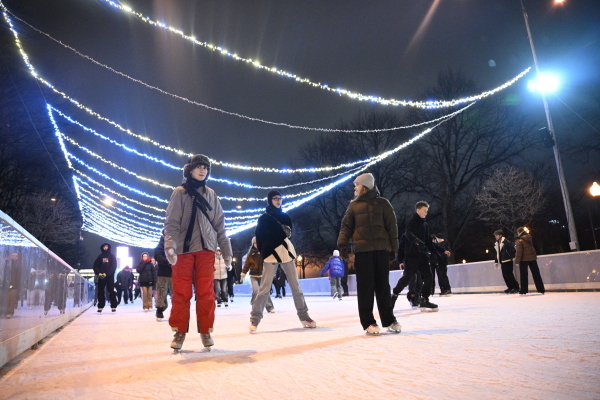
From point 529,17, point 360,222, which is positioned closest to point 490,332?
point 360,222

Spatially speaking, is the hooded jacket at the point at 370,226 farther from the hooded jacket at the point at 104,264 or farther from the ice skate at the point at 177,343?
the hooded jacket at the point at 104,264

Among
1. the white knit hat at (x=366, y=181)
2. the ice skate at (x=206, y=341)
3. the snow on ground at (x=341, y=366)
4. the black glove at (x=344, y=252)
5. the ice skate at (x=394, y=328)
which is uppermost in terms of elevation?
the white knit hat at (x=366, y=181)

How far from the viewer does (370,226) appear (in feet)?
17.3

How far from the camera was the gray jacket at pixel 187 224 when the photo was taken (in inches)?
178

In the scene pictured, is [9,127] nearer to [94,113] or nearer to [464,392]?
[94,113]

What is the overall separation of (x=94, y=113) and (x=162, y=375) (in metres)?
11.2

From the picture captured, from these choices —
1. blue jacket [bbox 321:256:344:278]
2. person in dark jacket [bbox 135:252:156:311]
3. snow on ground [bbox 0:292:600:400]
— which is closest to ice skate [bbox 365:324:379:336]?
snow on ground [bbox 0:292:600:400]

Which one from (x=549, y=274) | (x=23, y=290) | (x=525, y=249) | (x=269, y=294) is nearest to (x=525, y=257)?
(x=525, y=249)

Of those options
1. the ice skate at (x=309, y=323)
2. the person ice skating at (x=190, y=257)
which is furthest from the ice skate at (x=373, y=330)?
the person ice skating at (x=190, y=257)

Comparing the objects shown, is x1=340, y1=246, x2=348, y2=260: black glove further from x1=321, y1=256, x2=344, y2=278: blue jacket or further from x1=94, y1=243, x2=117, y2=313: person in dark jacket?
x1=321, y1=256, x2=344, y2=278: blue jacket

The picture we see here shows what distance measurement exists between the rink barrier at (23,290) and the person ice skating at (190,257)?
1.30 meters

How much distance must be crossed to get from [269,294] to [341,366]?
2.97 meters

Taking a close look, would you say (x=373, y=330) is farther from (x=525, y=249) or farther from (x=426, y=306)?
(x=525, y=249)

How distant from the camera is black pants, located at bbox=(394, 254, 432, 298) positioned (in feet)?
25.4
